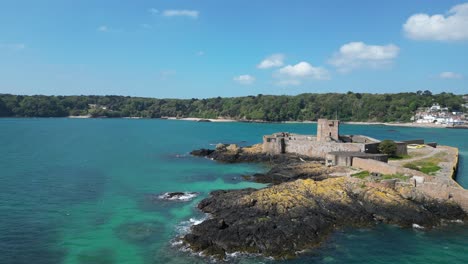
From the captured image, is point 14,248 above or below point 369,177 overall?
below

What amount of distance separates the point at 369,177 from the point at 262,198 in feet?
33.3

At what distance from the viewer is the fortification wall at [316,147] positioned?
153ft

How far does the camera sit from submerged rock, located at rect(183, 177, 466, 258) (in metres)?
22.8

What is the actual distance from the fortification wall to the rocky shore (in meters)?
14.5

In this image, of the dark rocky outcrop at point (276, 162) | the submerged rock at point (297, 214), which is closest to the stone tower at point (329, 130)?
the dark rocky outcrop at point (276, 162)

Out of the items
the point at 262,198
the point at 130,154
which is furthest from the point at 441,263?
the point at 130,154

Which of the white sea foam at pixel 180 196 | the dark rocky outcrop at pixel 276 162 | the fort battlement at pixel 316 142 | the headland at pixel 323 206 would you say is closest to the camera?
the headland at pixel 323 206

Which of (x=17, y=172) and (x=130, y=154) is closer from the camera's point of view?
(x=17, y=172)

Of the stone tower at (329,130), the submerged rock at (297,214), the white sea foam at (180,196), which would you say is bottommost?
the white sea foam at (180,196)

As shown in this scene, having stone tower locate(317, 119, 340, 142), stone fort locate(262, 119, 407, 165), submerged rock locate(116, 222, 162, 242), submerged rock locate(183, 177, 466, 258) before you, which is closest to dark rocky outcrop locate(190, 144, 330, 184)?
stone fort locate(262, 119, 407, 165)

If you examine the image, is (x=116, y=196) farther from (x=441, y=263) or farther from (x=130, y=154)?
(x=130, y=154)

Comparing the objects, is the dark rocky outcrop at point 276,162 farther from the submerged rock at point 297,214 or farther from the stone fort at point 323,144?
the submerged rock at point 297,214

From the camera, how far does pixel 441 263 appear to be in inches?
834

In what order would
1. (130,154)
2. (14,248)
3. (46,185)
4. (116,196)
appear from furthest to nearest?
(130,154) < (46,185) < (116,196) < (14,248)
